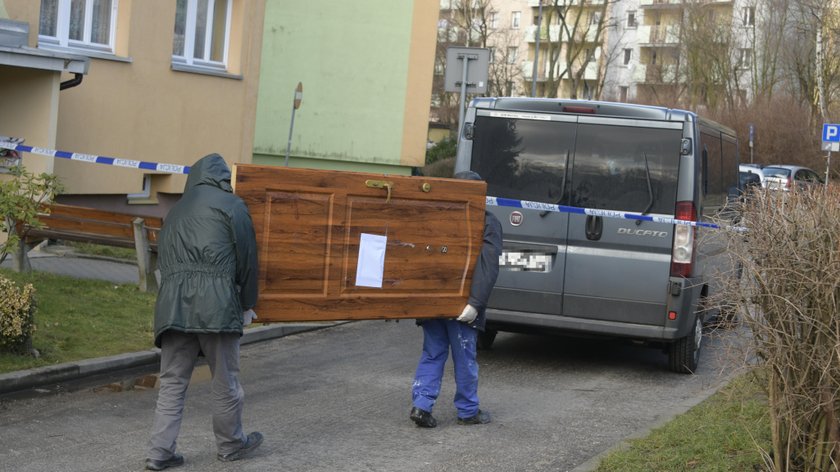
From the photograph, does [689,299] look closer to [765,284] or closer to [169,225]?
[765,284]

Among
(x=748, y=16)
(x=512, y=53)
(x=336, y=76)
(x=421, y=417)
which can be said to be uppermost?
(x=748, y=16)

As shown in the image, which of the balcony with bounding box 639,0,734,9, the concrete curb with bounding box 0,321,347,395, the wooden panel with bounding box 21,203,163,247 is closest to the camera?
the concrete curb with bounding box 0,321,347,395

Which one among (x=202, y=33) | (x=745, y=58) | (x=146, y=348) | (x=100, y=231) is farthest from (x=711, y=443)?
(x=745, y=58)

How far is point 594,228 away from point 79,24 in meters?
9.42

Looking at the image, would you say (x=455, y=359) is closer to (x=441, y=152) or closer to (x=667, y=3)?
(x=441, y=152)

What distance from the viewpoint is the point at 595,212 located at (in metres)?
9.59

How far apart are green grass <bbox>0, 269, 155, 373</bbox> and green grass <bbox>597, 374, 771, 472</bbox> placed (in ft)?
15.2

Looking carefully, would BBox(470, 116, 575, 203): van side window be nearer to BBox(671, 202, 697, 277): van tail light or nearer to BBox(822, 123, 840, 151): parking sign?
BBox(671, 202, 697, 277): van tail light

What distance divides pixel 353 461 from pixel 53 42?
10644 mm

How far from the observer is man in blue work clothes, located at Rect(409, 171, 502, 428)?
7.55 m

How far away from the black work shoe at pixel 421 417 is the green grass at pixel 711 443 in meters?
1.41

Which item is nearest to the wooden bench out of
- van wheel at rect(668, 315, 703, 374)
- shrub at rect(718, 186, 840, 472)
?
van wheel at rect(668, 315, 703, 374)

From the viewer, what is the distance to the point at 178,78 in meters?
17.4

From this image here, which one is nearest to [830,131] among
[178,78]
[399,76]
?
[399,76]
